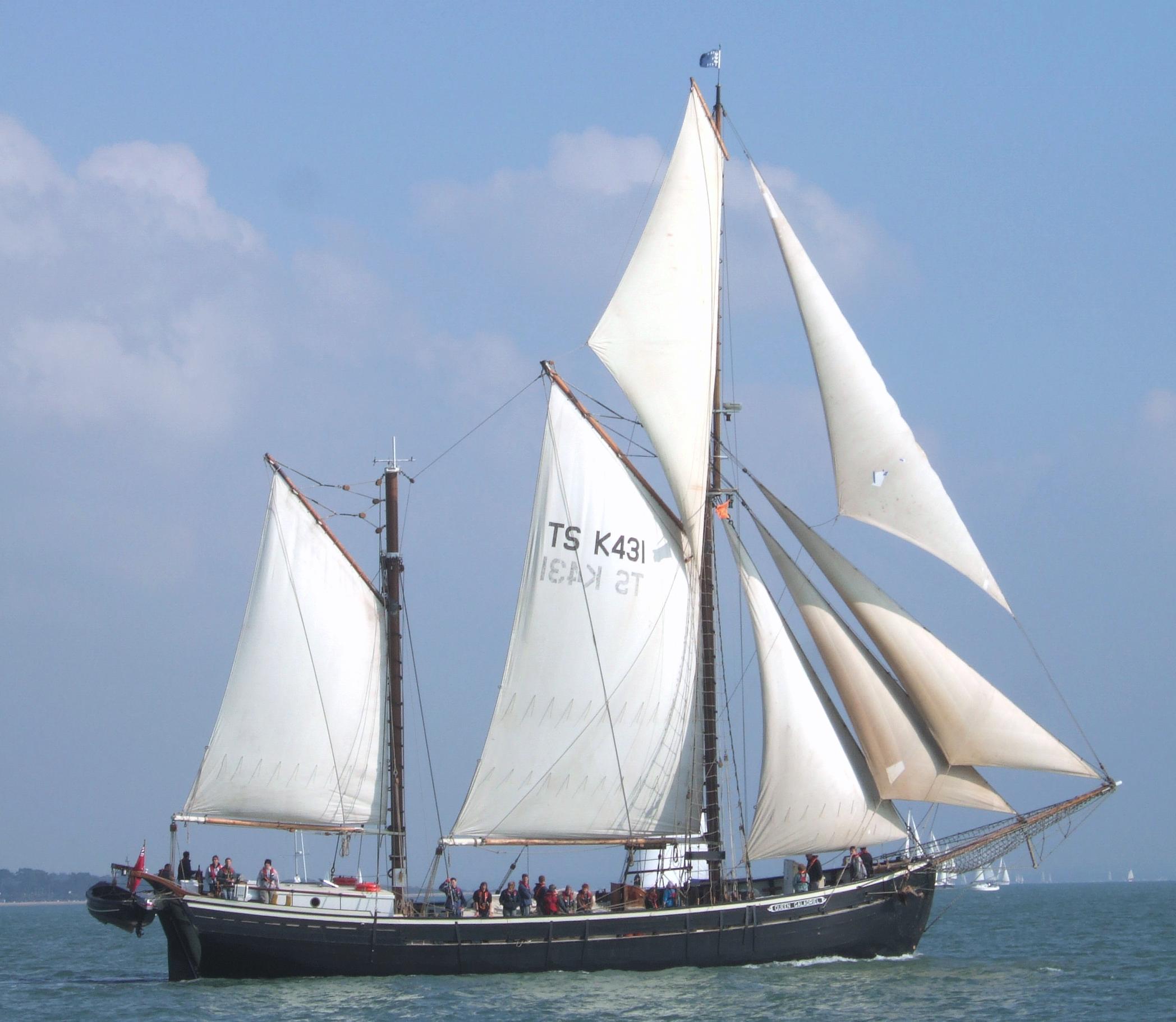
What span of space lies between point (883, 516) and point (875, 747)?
244 inches

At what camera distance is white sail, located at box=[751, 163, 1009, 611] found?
42625 mm

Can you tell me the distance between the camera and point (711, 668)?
45250 millimetres

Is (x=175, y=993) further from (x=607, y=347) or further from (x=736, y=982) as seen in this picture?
(x=607, y=347)

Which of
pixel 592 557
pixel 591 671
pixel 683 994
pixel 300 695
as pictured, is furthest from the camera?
pixel 300 695

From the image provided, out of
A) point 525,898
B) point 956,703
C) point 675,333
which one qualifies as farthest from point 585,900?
point 675,333

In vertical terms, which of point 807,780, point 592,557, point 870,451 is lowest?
point 807,780

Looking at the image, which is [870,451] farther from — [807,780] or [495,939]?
[495,939]

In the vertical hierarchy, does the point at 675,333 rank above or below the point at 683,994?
above

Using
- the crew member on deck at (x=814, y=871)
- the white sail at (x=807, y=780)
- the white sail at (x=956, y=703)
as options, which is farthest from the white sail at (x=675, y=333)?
the crew member on deck at (x=814, y=871)

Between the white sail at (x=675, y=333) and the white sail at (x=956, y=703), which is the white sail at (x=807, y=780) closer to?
the white sail at (x=956, y=703)

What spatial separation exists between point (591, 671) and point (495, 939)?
7.76 m

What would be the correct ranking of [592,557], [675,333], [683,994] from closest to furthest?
[683,994] < [592,557] < [675,333]

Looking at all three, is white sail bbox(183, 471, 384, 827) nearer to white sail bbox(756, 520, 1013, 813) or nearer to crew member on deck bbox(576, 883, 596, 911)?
crew member on deck bbox(576, 883, 596, 911)

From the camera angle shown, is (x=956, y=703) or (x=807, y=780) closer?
(x=956, y=703)
